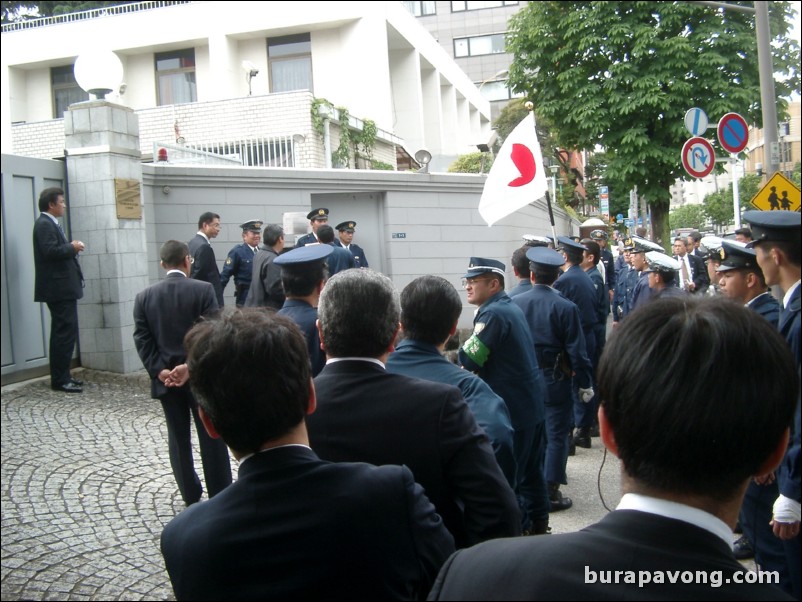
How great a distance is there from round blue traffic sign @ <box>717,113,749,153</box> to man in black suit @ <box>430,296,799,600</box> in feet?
36.7

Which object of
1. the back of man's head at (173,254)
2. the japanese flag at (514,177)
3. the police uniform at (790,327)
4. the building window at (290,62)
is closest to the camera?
the police uniform at (790,327)

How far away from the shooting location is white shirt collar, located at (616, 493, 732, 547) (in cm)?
119

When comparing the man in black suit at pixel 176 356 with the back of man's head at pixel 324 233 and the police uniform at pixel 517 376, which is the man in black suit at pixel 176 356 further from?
the back of man's head at pixel 324 233

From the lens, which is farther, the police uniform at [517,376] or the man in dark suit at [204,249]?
the man in dark suit at [204,249]

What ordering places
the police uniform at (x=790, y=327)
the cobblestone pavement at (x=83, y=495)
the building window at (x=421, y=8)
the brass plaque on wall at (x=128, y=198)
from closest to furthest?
the police uniform at (x=790, y=327) < the cobblestone pavement at (x=83, y=495) < the brass plaque on wall at (x=128, y=198) < the building window at (x=421, y=8)

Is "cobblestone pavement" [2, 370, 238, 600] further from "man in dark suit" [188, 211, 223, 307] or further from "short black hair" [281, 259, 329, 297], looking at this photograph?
"short black hair" [281, 259, 329, 297]

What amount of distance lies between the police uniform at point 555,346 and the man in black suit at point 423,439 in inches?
143

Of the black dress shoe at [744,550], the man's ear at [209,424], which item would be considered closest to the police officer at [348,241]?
the black dress shoe at [744,550]

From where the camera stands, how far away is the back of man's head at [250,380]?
186 centimetres

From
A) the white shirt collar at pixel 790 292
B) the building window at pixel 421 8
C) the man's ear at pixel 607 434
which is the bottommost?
the man's ear at pixel 607 434

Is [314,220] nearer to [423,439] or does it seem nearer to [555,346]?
[555,346]

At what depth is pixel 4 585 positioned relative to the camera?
4.20 meters

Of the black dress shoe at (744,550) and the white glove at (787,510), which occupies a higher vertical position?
the white glove at (787,510)

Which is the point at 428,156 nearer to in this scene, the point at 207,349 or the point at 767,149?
the point at 767,149
